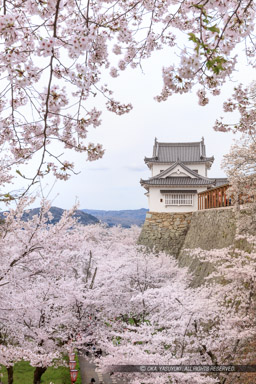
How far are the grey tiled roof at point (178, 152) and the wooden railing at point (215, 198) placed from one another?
414 inches

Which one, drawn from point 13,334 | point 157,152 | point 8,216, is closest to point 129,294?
point 13,334

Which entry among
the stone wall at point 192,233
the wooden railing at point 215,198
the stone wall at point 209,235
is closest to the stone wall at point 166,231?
the stone wall at point 192,233

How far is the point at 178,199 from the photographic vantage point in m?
26.0

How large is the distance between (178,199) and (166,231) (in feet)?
10.9

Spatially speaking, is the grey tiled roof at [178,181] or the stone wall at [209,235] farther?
the grey tiled roof at [178,181]

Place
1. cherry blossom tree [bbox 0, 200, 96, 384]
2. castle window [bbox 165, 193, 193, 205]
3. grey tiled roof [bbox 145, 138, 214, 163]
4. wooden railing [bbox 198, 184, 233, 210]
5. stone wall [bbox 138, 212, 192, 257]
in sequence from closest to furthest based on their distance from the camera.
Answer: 1. cherry blossom tree [bbox 0, 200, 96, 384]
2. wooden railing [bbox 198, 184, 233, 210]
3. stone wall [bbox 138, 212, 192, 257]
4. castle window [bbox 165, 193, 193, 205]
5. grey tiled roof [bbox 145, 138, 214, 163]

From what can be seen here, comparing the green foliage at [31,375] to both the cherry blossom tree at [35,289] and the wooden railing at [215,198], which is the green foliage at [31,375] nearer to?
the cherry blossom tree at [35,289]

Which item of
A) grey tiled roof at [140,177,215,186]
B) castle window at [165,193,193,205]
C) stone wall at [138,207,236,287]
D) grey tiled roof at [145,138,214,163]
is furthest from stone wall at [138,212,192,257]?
grey tiled roof at [145,138,214,163]

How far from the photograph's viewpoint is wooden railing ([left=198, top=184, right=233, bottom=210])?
615 inches

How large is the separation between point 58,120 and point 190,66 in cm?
205

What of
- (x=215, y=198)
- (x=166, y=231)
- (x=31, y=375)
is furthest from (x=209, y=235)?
(x=31, y=375)

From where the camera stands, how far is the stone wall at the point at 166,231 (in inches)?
904

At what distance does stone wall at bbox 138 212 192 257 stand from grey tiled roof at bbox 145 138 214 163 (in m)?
8.50

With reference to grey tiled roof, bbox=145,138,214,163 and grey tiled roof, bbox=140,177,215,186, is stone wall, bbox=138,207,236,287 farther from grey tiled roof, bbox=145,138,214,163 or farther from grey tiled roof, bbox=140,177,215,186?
grey tiled roof, bbox=145,138,214,163
